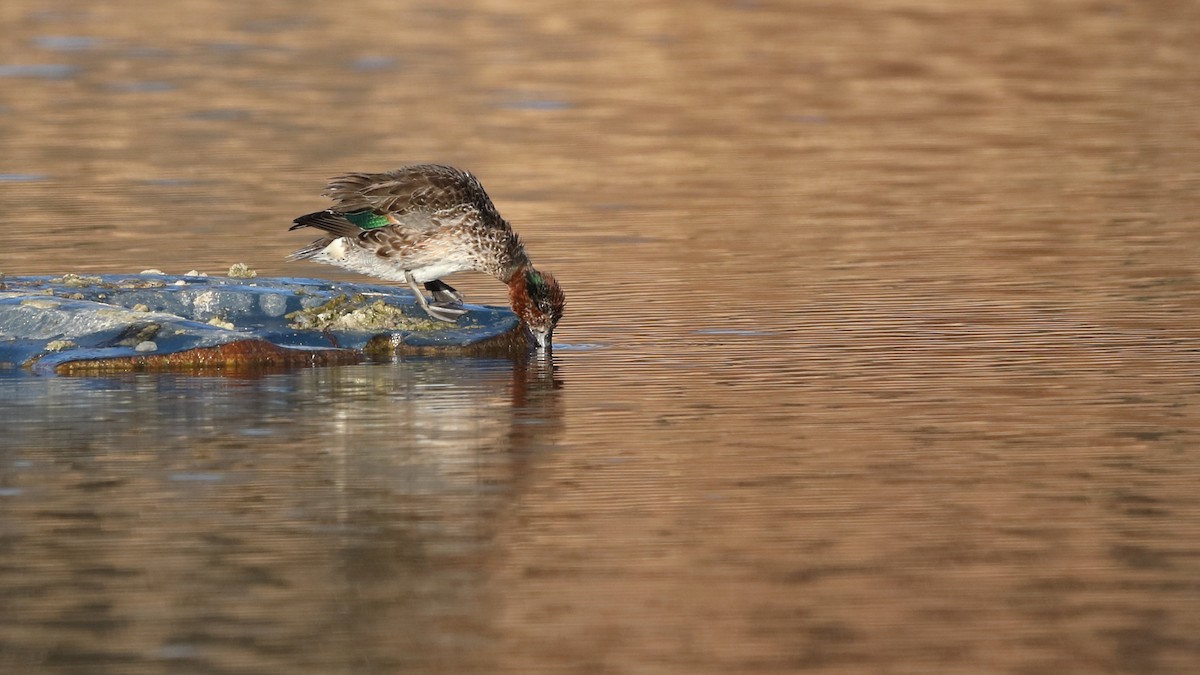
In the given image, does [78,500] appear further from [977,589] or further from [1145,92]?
[1145,92]

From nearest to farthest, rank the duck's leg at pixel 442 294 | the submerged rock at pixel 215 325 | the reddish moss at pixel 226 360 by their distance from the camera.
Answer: the reddish moss at pixel 226 360 < the submerged rock at pixel 215 325 < the duck's leg at pixel 442 294

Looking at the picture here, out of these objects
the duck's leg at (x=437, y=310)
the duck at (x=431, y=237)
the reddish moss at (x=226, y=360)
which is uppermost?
the duck at (x=431, y=237)

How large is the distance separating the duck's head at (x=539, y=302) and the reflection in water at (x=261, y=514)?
0.82 m

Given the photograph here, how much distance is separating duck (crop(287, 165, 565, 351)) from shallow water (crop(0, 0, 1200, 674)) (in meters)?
0.49

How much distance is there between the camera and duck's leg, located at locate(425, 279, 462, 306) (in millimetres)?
14961

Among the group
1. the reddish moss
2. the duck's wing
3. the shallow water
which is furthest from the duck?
the reddish moss

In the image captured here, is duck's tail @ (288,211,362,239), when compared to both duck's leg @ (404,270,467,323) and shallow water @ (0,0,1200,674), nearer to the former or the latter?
duck's leg @ (404,270,467,323)

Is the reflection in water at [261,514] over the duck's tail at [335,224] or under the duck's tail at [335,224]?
under

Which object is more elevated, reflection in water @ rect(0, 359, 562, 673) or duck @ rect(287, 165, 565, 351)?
duck @ rect(287, 165, 565, 351)

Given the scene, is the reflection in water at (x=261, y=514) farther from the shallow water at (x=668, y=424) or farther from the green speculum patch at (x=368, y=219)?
the green speculum patch at (x=368, y=219)

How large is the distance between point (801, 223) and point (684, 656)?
41.0 ft

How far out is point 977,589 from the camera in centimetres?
857

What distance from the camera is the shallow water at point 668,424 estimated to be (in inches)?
323

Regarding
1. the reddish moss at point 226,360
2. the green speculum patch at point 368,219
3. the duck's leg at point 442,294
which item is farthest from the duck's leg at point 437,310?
the reddish moss at point 226,360
